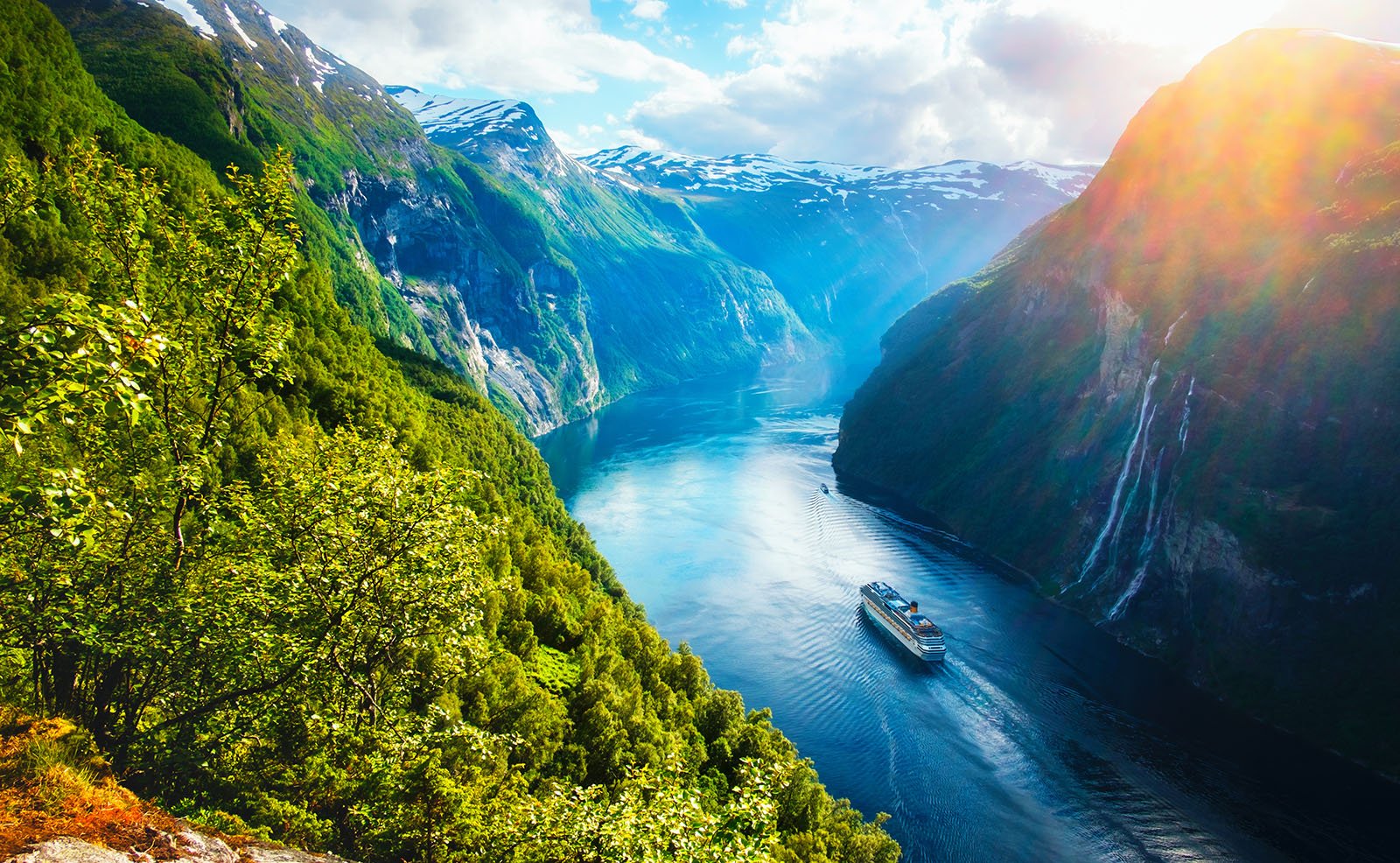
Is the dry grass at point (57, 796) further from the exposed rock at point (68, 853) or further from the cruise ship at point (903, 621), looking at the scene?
the cruise ship at point (903, 621)

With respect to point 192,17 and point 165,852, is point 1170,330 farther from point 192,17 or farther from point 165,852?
point 192,17

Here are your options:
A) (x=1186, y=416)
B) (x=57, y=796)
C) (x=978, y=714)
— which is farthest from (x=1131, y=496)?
(x=57, y=796)

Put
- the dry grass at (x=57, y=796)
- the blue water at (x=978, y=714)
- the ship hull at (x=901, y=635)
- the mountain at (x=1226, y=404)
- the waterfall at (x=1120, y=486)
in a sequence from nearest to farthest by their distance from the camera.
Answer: the dry grass at (x=57, y=796) < the blue water at (x=978, y=714) < the mountain at (x=1226, y=404) < the ship hull at (x=901, y=635) < the waterfall at (x=1120, y=486)

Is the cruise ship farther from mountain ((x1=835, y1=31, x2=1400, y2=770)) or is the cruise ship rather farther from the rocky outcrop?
the rocky outcrop

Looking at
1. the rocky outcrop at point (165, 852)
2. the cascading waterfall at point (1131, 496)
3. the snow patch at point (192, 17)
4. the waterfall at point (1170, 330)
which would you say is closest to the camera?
the rocky outcrop at point (165, 852)

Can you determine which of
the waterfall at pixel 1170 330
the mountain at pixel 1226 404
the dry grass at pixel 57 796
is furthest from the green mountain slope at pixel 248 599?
the waterfall at pixel 1170 330

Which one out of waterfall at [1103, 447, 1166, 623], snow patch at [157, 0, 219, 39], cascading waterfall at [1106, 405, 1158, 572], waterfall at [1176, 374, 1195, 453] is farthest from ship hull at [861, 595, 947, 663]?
snow patch at [157, 0, 219, 39]

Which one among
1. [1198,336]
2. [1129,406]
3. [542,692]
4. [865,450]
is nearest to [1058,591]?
[1129,406]
